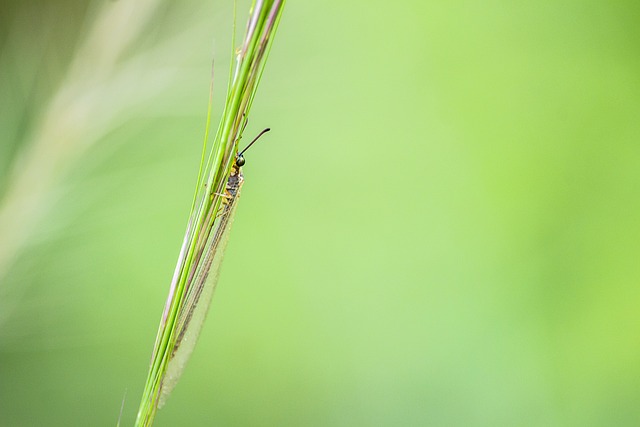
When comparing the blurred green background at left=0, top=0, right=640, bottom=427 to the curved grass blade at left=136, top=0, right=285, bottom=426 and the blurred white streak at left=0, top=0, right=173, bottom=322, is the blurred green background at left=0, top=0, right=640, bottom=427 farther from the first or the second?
the curved grass blade at left=136, top=0, right=285, bottom=426

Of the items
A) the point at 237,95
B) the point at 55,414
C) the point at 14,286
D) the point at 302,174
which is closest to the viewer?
the point at 237,95

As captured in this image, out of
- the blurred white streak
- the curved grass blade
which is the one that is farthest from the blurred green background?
the curved grass blade

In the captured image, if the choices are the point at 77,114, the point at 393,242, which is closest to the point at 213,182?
the point at 77,114

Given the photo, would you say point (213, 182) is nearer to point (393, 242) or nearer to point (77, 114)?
point (77, 114)

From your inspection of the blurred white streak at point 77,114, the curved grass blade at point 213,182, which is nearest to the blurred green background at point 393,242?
the blurred white streak at point 77,114

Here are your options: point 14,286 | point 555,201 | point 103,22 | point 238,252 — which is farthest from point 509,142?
point 14,286

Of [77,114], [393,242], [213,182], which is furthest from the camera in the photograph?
[393,242]

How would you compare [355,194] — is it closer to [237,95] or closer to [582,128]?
[582,128]

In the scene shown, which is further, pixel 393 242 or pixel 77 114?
pixel 393 242
